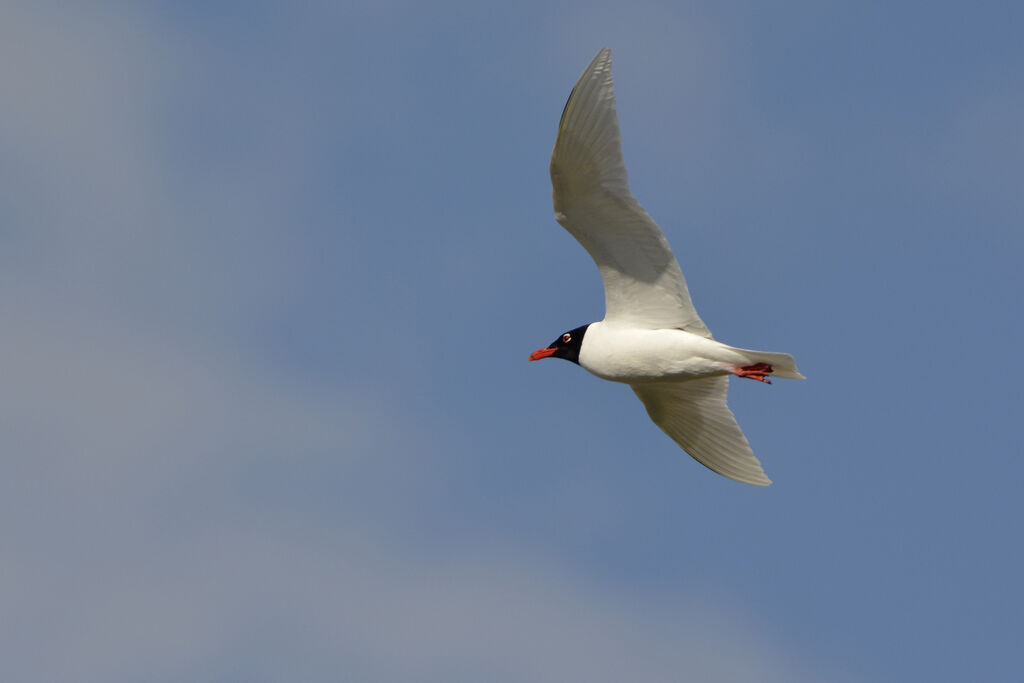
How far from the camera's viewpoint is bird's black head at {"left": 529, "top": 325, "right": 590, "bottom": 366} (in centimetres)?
1925

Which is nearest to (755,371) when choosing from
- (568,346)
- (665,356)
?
(665,356)

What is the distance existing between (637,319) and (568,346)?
4.52 feet

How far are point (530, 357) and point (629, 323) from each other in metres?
2.17

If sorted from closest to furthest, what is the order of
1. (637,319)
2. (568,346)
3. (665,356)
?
(665,356) → (637,319) → (568,346)

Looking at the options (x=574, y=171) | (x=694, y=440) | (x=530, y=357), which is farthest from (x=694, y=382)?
(x=574, y=171)

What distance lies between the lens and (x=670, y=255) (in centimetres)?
1772

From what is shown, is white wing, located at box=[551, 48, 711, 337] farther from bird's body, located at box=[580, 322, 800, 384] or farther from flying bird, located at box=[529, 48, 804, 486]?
bird's body, located at box=[580, 322, 800, 384]

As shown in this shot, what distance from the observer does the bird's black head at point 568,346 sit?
63.2 feet

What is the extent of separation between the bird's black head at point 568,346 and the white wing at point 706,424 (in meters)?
1.06

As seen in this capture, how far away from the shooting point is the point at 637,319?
1841cm

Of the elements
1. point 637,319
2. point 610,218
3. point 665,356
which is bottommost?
point 665,356

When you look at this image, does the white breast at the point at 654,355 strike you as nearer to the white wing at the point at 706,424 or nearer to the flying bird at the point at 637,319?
the flying bird at the point at 637,319

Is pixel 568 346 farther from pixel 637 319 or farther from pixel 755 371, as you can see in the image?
pixel 755 371

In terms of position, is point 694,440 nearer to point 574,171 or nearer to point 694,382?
point 694,382
